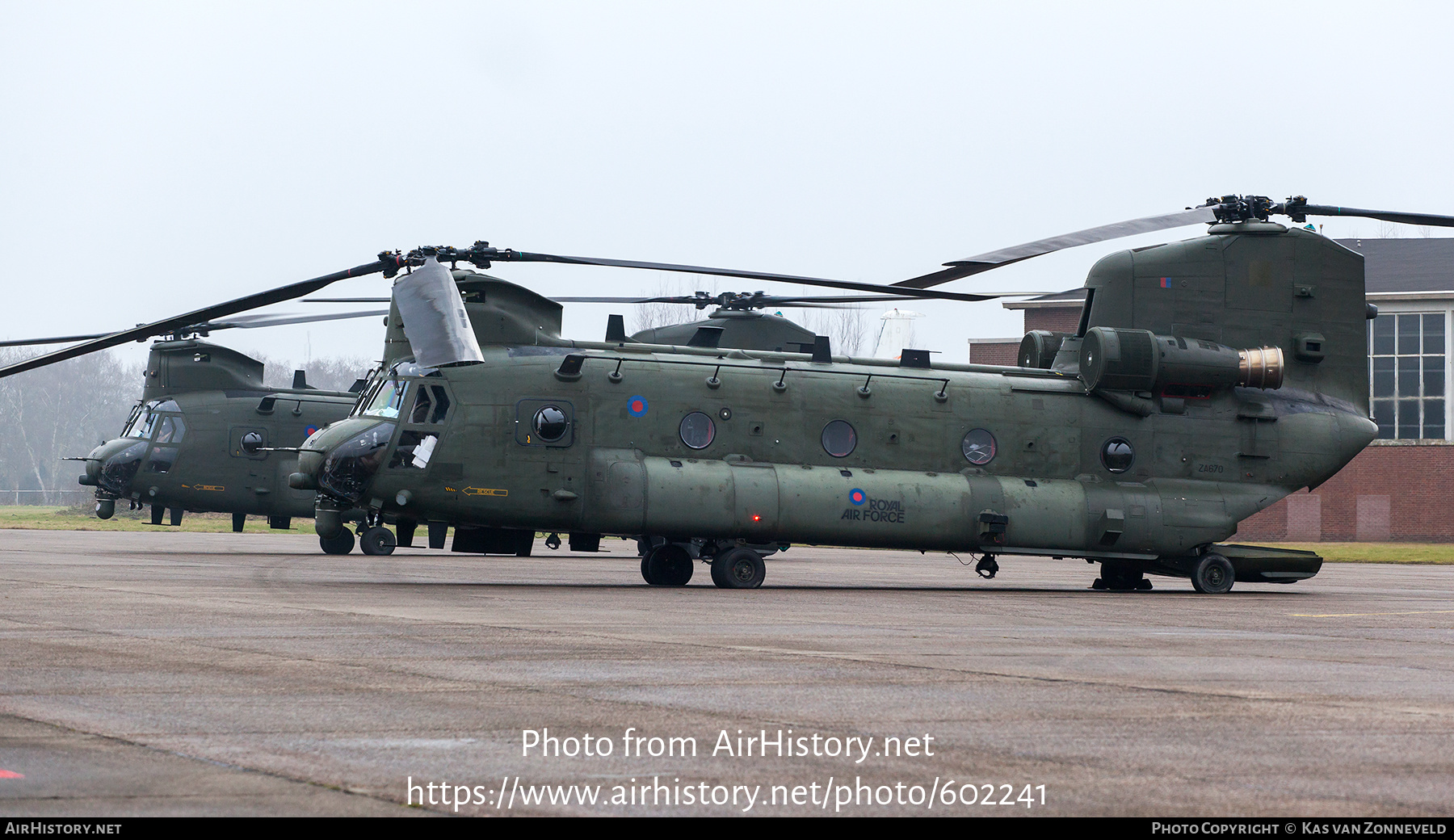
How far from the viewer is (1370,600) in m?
20.7

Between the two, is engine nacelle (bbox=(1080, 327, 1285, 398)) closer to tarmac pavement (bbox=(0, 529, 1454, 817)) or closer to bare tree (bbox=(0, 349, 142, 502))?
tarmac pavement (bbox=(0, 529, 1454, 817))

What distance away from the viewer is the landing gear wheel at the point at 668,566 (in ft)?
74.0

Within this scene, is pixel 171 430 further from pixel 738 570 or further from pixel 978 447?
pixel 978 447

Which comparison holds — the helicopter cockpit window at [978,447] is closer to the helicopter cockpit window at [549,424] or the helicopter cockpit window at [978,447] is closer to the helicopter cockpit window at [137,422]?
the helicopter cockpit window at [549,424]

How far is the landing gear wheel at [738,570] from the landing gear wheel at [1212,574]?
685 centimetres

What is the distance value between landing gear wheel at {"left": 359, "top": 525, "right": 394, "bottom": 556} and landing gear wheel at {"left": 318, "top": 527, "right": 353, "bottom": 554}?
0.47 meters

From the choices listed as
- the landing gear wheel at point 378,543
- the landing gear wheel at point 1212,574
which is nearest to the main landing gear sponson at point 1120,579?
the landing gear wheel at point 1212,574

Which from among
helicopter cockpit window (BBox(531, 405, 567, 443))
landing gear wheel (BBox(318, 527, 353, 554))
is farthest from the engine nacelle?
landing gear wheel (BBox(318, 527, 353, 554))

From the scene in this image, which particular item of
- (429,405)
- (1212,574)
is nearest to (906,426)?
(1212,574)

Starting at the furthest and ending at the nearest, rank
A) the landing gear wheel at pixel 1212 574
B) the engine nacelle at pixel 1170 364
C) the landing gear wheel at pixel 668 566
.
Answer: the landing gear wheel at pixel 1212 574 < the engine nacelle at pixel 1170 364 < the landing gear wheel at pixel 668 566

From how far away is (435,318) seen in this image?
19125 mm

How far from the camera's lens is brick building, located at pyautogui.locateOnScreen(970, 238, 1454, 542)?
57.0 meters

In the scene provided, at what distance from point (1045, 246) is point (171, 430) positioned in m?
21.6
